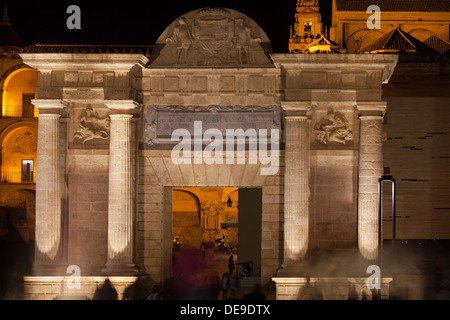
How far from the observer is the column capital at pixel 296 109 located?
21.8 metres

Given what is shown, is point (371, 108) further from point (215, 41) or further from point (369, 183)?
point (215, 41)

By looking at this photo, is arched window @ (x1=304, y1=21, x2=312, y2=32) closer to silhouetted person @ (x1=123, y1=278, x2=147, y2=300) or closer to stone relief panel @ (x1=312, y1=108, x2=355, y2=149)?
stone relief panel @ (x1=312, y1=108, x2=355, y2=149)

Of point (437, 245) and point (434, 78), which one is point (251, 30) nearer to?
point (437, 245)

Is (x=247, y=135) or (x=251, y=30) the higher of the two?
(x=251, y=30)

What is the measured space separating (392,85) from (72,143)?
18.3 metres

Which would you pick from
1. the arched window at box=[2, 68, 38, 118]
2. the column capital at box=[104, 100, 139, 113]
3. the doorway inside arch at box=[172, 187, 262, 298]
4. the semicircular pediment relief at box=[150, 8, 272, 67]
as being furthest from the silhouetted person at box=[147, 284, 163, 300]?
the arched window at box=[2, 68, 38, 118]

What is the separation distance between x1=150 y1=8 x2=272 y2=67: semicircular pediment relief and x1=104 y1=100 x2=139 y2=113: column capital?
5.01 ft

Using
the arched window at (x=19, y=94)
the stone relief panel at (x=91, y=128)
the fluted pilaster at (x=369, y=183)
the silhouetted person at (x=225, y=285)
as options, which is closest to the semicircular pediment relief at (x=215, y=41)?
the stone relief panel at (x=91, y=128)

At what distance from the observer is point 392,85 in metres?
35.3
